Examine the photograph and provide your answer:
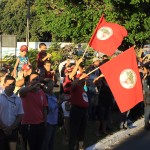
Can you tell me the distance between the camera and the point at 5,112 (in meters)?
7.43

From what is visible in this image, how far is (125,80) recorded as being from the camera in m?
9.12

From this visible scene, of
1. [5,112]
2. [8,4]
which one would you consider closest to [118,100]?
[5,112]

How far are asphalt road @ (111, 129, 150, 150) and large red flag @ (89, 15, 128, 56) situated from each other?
2063 millimetres

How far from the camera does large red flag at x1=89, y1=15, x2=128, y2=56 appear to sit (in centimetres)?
1027

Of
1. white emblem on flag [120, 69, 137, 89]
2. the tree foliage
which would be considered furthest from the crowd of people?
the tree foliage

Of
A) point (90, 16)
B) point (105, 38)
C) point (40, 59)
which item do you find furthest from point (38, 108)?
point (90, 16)

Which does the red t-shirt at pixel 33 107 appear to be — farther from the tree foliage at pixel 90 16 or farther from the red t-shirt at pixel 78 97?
the tree foliage at pixel 90 16

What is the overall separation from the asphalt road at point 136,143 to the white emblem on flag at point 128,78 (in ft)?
6.78

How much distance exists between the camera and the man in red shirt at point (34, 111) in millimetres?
8086

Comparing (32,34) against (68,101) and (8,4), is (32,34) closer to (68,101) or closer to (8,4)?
(8,4)

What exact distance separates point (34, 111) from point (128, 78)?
1932mm

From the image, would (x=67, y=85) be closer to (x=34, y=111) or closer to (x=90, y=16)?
(x=34, y=111)

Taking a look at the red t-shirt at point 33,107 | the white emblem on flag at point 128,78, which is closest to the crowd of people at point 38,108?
the red t-shirt at point 33,107

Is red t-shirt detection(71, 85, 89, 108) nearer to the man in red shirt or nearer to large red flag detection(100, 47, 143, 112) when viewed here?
large red flag detection(100, 47, 143, 112)
